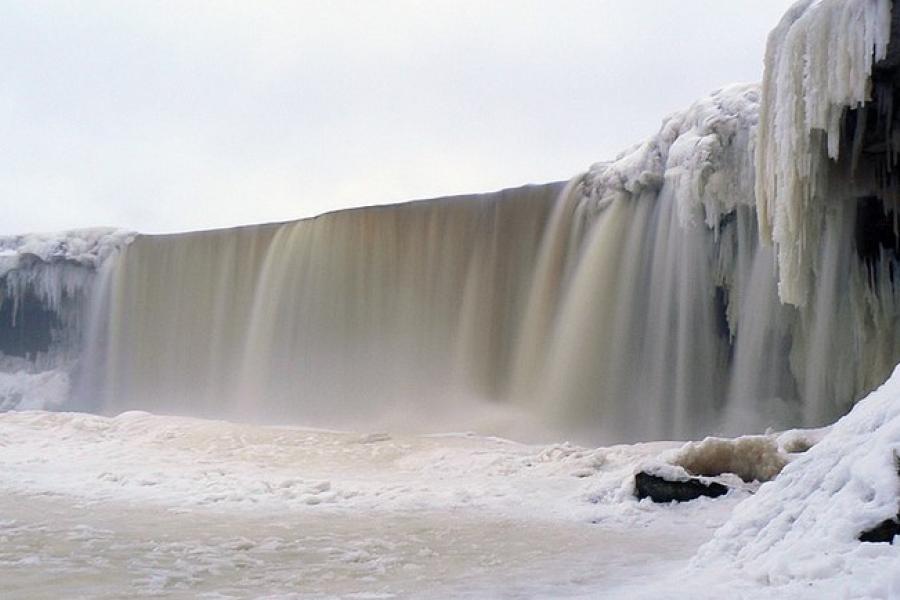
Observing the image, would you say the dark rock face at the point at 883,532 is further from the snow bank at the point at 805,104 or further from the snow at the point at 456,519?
the snow bank at the point at 805,104

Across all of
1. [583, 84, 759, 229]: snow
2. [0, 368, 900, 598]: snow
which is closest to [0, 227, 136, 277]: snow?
[0, 368, 900, 598]: snow

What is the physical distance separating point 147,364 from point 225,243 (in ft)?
11.7

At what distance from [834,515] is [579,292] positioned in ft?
33.1

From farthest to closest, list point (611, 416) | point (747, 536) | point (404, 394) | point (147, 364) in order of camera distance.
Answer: point (147, 364)
point (404, 394)
point (611, 416)
point (747, 536)

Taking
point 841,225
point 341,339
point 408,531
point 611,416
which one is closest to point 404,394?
point 341,339

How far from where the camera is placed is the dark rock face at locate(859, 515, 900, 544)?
2750 mm

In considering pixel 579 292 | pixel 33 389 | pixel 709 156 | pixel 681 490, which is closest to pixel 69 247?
pixel 33 389

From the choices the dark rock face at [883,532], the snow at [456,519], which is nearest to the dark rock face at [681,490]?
the snow at [456,519]

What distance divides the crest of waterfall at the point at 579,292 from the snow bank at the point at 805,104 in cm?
2

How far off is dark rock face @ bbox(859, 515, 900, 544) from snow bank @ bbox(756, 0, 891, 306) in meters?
5.63

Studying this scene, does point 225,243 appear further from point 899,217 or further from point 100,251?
point 899,217

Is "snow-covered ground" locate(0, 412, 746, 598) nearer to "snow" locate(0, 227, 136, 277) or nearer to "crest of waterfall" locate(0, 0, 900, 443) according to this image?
"crest of waterfall" locate(0, 0, 900, 443)

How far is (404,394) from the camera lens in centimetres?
1570

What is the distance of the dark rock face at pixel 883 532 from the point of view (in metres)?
2.75
